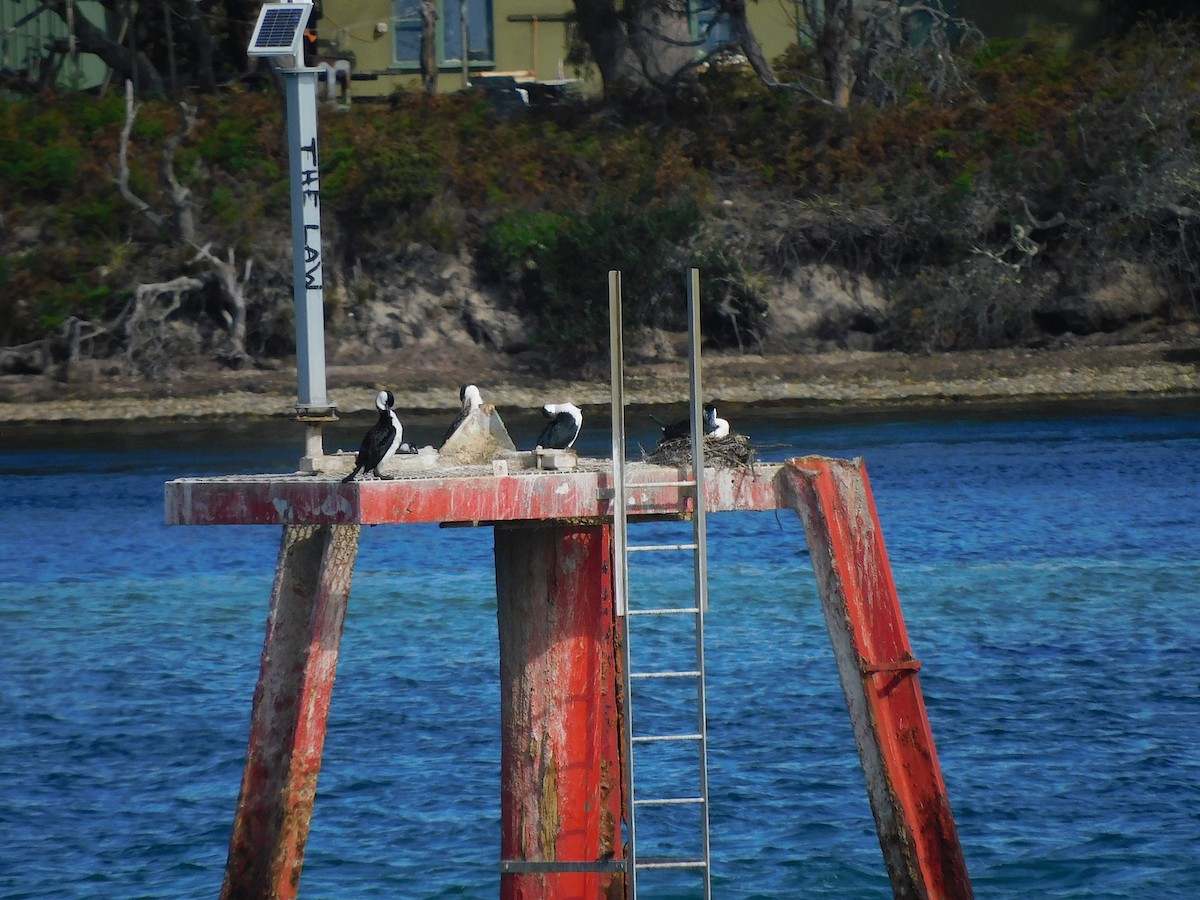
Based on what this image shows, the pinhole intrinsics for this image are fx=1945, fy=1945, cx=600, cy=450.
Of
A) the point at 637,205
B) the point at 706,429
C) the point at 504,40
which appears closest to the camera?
the point at 706,429

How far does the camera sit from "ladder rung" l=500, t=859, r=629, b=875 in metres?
9.53

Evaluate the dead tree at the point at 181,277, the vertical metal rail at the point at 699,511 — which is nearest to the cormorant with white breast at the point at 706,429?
the vertical metal rail at the point at 699,511

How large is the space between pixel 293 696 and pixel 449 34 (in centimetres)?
3996

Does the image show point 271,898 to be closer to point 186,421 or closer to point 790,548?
point 790,548

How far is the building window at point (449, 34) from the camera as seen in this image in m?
47.8

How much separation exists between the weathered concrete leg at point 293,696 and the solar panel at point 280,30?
2618 millimetres

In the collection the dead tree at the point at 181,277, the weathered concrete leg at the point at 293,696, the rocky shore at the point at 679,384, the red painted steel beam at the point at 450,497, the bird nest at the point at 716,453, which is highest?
the dead tree at the point at 181,277

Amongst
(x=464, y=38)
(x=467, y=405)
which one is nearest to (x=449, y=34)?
(x=464, y=38)

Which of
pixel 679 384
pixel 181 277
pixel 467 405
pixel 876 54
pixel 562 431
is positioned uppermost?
pixel 876 54

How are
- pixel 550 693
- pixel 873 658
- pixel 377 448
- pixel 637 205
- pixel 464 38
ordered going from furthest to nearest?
1. pixel 464 38
2. pixel 637 205
3. pixel 550 693
4. pixel 873 658
5. pixel 377 448

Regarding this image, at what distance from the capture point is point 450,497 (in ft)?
28.8

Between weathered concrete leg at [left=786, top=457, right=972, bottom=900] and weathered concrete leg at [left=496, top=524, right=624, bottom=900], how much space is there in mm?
1122

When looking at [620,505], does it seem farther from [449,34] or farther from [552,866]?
[449,34]

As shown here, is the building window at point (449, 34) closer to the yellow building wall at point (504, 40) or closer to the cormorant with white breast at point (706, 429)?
the yellow building wall at point (504, 40)
